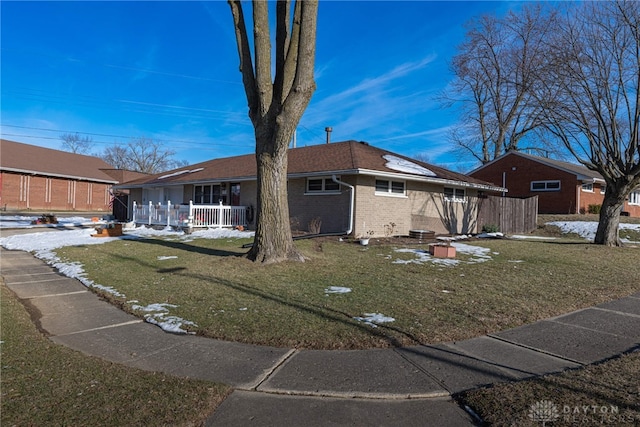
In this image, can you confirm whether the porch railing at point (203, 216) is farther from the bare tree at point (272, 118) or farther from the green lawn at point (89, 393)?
the green lawn at point (89, 393)

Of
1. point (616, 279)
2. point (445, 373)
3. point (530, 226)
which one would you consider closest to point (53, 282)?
point (445, 373)

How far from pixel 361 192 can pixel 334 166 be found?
1507mm

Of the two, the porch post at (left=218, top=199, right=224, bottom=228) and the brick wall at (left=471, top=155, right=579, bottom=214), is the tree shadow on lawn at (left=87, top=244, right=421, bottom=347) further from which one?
the brick wall at (left=471, top=155, right=579, bottom=214)

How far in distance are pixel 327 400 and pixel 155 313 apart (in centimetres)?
317

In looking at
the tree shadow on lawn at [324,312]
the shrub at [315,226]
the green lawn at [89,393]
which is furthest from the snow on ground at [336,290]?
the shrub at [315,226]

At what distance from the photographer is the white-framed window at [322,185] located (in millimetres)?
15321

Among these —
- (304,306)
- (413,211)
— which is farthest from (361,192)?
(304,306)

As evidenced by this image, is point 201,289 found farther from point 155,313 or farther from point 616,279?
point 616,279

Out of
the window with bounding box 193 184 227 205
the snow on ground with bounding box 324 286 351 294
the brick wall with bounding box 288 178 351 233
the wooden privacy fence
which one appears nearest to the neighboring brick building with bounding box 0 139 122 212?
the window with bounding box 193 184 227 205

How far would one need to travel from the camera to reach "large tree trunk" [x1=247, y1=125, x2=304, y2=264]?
8.64 metres

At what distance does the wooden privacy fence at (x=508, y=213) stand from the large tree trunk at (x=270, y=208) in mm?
14127

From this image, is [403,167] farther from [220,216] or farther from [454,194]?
[220,216]

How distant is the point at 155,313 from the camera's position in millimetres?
5203

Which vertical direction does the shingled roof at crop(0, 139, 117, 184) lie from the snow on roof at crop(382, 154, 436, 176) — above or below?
above
